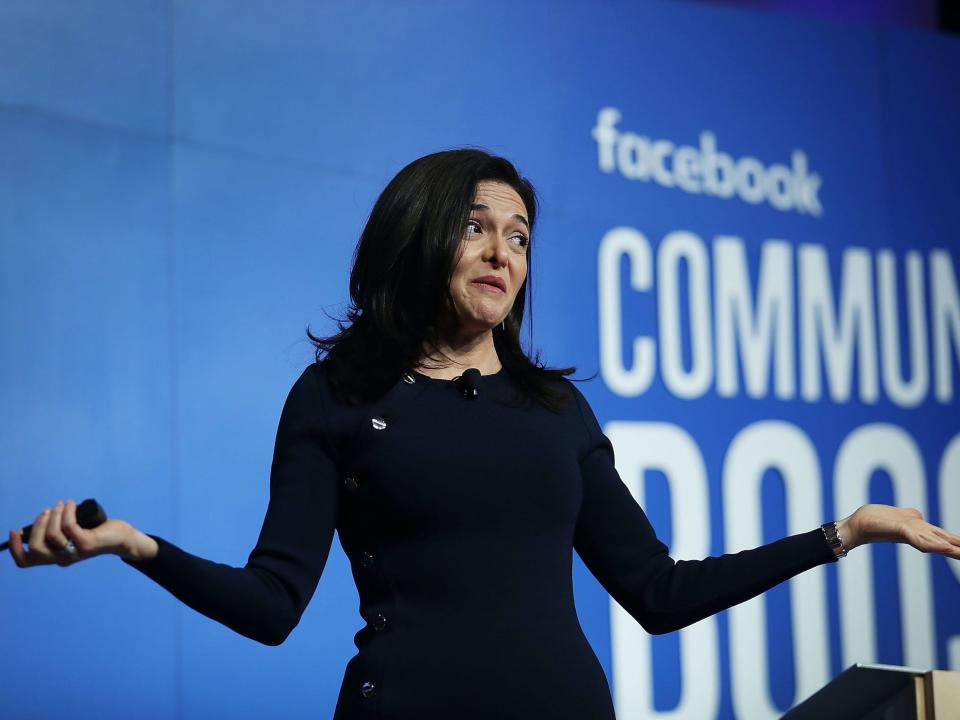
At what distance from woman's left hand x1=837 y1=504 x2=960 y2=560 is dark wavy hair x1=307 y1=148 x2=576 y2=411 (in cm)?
39

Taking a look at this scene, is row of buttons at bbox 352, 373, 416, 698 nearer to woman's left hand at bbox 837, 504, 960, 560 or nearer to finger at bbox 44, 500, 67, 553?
finger at bbox 44, 500, 67, 553

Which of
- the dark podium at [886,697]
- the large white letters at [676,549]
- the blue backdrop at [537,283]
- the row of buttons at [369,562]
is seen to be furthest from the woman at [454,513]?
the large white letters at [676,549]

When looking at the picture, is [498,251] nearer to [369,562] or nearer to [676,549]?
[369,562]

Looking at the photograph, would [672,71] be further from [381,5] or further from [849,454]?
[849,454]

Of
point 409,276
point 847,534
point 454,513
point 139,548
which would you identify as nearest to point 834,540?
point 847,534

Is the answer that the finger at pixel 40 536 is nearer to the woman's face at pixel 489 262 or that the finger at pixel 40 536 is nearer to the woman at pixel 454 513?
the woman at pixel 454 513

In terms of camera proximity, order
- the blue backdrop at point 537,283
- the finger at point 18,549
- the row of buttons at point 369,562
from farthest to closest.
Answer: the blue backdrop at point 537,283 < the row of buttons at point 369,562 < the finger at point 18,549

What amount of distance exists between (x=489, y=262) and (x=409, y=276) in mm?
104

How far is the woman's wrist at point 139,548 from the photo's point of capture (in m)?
1.24

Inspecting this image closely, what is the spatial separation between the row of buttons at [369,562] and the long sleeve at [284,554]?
0.08 feet

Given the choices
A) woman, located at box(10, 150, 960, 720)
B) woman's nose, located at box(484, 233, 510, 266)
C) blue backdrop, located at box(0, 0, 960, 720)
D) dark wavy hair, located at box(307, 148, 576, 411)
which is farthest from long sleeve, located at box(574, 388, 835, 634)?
blue backdrop, located at box(0, 0, 960, 720)

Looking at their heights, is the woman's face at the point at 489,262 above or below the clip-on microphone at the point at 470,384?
above

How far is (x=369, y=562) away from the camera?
147 cm

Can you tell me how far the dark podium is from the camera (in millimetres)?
1532
